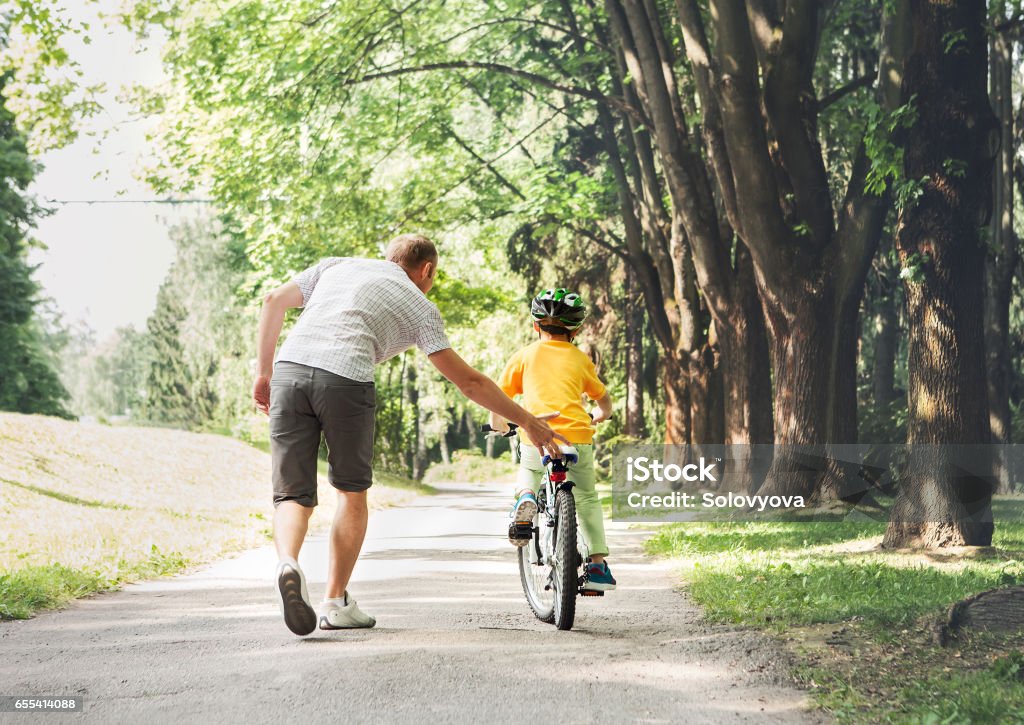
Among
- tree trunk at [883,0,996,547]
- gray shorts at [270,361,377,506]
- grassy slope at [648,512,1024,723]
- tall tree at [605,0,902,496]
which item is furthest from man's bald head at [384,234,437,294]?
tall tree at [605,0,902,496]

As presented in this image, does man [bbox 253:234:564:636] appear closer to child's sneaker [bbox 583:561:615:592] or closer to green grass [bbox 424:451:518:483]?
child's sneaker [bbox 583:561:615:592]

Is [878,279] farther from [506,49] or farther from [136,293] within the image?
[136,293]

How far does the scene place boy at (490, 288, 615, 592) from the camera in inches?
270

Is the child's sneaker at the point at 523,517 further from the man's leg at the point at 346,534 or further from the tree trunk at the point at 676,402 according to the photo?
the tree trunk at the point at 676,402

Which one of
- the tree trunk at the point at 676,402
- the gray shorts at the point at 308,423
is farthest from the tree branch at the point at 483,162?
the gray shorts at the point at 308,423

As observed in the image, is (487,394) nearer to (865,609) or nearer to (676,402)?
(865,609)

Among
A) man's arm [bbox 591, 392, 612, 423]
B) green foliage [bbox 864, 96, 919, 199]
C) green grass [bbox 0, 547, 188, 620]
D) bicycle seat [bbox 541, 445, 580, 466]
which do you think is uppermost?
green foliage [bbox 864, 96, 919, 199]

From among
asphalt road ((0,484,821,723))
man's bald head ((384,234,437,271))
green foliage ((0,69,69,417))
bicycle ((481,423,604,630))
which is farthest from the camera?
green foliage ((0,69,69,417))

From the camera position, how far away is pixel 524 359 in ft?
23.3

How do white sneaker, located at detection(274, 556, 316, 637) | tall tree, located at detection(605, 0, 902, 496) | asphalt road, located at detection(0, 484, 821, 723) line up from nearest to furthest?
asphalt road, located at detection(0, 484, 821, 723), white sneaker, located at detection(274, 556, 316, 637), tall tree, located at detection(605, 0, 902, 496)

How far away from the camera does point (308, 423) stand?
577 cm

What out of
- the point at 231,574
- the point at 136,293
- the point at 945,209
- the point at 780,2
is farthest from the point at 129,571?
the point at 136,293

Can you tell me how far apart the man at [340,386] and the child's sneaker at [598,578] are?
95 centimetres

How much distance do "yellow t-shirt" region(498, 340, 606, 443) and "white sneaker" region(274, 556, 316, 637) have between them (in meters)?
1.95
